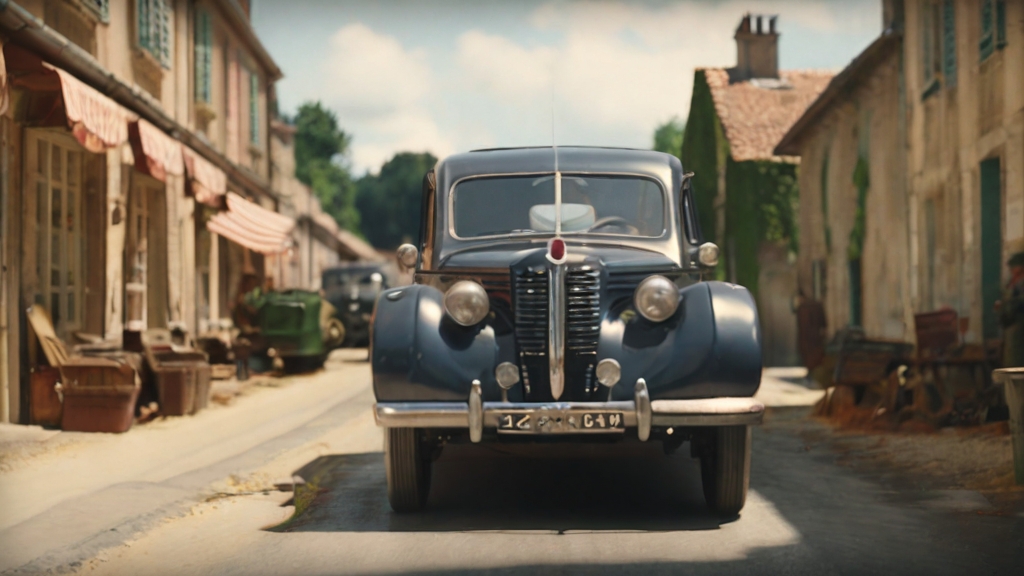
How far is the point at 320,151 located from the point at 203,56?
57579 millimetres

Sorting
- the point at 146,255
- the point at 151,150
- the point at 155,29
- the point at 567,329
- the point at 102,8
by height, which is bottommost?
the point at 567,329

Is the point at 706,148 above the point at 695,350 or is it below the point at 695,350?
above

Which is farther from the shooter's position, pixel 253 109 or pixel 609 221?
→ pixel 253 109

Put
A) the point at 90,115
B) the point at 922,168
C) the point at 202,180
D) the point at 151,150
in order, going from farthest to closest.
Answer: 1. the point at 922,168
2. the point at 202,180
3. the point at 151,150
4. the point at 90,115

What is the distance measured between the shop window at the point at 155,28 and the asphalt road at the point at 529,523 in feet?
27.3

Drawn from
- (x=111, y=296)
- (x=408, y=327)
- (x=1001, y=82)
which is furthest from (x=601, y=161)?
(x=111, y=296)

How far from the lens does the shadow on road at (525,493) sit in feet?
21.2

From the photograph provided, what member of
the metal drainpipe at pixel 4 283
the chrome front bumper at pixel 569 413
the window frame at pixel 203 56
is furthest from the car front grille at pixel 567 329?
the window frame at pixel 203 56

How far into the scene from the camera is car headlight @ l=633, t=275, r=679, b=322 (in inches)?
258

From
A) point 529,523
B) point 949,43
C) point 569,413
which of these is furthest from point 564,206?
point 949,43

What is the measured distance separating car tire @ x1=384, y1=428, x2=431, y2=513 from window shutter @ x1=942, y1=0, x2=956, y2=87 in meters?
10.7

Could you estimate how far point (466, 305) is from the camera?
656 centimetres

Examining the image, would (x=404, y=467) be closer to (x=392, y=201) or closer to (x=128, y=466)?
(x=128, y=466)

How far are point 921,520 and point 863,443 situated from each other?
13.5 feet
